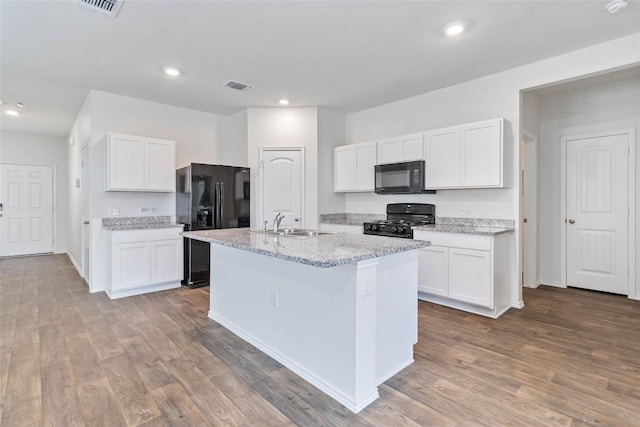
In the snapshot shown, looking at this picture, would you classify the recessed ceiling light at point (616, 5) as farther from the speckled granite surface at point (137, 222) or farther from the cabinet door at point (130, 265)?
the cabinet door at point (130, 265)

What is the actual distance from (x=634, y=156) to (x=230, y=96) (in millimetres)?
5015

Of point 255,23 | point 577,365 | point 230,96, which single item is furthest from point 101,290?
point 577,365

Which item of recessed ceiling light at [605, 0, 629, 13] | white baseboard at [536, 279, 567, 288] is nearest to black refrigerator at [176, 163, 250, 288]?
recessed ceiling light at [605, 0, 629, 13]

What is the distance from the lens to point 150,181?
437 centimetres

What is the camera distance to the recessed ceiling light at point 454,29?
8.87ft

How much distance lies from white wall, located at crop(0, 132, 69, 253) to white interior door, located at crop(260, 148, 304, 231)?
5287 millimetres

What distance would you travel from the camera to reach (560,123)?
171 inches

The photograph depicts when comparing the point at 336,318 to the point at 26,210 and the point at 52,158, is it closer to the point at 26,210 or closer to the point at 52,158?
the point at 26,210

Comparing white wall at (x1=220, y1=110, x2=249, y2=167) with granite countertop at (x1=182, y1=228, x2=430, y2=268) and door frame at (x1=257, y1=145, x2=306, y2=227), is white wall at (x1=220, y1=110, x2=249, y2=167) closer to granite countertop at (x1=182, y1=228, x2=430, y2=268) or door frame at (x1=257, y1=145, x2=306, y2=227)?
door frame at (x1=257, y1=145, x2=306, y2=227)

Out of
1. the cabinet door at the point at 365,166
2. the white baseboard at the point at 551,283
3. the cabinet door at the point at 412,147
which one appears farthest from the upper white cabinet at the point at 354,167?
the white baseboard at the point at 551,283

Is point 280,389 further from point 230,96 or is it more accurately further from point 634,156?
point 634,156

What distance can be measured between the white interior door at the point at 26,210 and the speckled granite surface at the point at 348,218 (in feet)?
20.8

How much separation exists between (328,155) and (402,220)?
1572 mm

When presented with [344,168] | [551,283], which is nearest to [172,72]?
[344,168]
